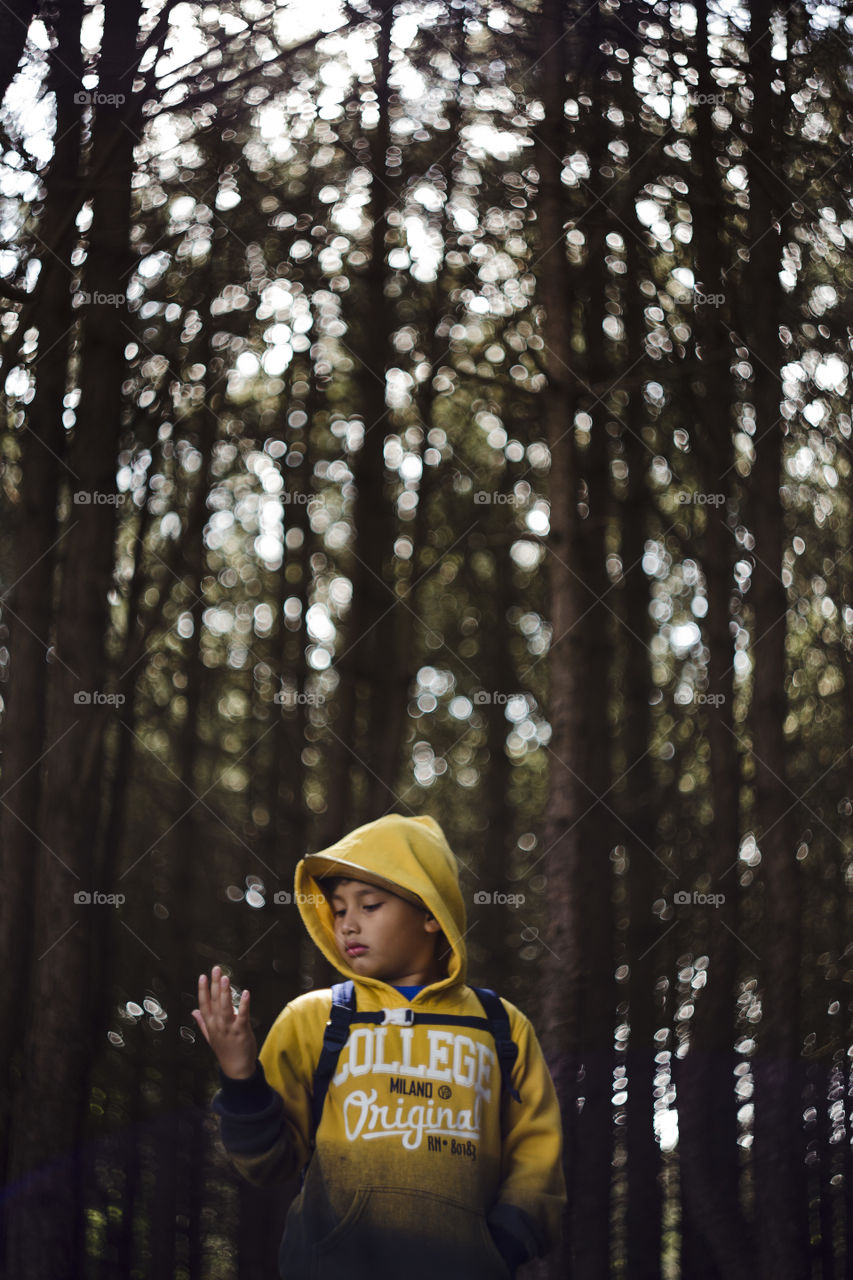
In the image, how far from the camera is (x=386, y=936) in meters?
2.36

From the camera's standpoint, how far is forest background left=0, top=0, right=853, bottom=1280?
2957 mm

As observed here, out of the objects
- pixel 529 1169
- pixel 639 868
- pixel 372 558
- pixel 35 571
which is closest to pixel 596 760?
pixel 639 868

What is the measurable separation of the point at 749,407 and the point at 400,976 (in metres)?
2.34

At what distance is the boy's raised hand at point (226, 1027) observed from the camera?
6.72 ft

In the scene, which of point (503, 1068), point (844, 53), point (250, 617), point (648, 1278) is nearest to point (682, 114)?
point (844, 53)

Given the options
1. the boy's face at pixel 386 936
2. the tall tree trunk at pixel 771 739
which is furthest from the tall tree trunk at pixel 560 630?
the boy's face at pixel 386 936

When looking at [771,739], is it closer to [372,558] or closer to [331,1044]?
[372,558]

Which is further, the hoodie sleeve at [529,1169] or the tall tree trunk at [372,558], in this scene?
the tall tree trunk at [372,558]

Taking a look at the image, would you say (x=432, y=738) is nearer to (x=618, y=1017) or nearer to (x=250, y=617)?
(x=250, y=617)

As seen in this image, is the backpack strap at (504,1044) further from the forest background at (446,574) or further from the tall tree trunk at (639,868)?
the tall tree trunk at (639,868)

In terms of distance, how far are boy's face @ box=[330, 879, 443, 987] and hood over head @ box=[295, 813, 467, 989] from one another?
25mm

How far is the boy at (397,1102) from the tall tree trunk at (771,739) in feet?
3.54

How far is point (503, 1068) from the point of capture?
236 cm

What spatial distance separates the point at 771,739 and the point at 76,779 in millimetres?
2288
